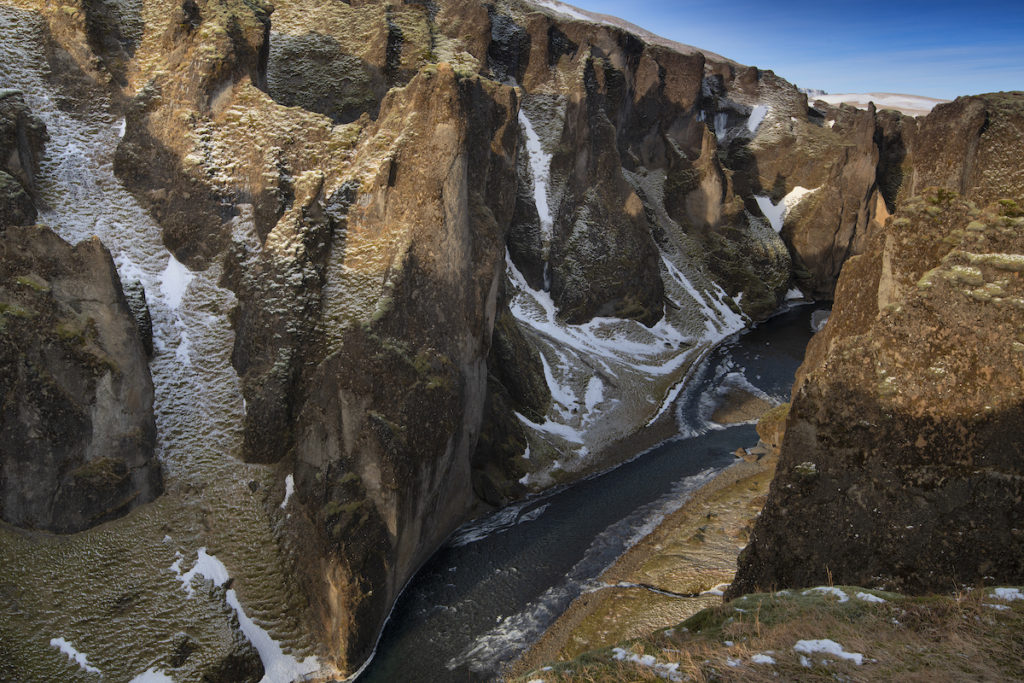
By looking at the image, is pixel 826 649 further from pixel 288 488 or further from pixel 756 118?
pixel 756 118

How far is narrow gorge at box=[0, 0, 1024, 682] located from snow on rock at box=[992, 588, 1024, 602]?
15.1ft

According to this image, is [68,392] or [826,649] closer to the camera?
[826,649]

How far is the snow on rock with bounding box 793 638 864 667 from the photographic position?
38.7ft

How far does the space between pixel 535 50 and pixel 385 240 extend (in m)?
49.6

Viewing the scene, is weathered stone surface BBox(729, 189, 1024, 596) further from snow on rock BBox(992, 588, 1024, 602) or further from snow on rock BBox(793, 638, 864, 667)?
snow on rock BBox(793, 638, 864, 667)

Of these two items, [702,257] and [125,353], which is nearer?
[125,353]

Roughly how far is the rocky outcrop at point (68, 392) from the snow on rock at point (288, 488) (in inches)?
202

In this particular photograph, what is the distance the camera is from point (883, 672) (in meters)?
11.2

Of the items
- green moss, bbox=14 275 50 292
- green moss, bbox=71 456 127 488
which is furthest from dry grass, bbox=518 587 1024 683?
green moss, bbox=14 275 50 292

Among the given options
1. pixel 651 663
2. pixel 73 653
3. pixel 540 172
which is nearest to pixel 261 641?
pixel 73 653

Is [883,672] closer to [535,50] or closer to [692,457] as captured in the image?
[692,457]

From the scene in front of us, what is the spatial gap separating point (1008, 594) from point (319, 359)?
26.3 meters

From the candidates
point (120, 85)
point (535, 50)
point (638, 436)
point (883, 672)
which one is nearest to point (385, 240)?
point (120, 85)

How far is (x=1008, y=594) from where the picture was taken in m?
13.3
